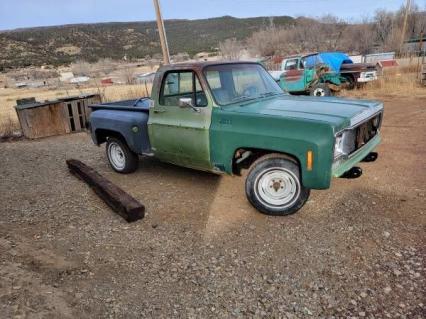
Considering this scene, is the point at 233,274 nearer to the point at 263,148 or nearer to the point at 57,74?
the point at 263,148

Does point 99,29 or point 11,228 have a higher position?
point 99,29

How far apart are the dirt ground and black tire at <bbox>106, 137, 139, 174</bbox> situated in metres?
0.49

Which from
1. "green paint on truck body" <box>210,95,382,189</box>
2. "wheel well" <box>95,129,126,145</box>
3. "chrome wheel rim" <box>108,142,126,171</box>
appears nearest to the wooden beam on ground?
"chrome wheel rim" <box>108,142,126,171</box>

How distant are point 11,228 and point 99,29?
271ft

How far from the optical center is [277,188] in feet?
13.9

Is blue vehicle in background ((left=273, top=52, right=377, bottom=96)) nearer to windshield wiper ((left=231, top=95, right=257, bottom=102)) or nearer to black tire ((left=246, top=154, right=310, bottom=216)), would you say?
windshield wiper ((left=231, top=95, right=257, bottom=102))

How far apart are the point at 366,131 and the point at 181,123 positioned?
2.33 meters

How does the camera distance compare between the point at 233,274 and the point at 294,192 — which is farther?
the point at 294,192

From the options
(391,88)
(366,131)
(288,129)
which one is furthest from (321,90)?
(288,129)

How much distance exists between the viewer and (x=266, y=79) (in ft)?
17.4

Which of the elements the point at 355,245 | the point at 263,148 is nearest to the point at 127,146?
the point at 263,148

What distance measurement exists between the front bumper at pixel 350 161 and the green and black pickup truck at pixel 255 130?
0.4 inches

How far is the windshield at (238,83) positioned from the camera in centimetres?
465

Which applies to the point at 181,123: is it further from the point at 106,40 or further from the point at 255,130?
the point at 106,40
